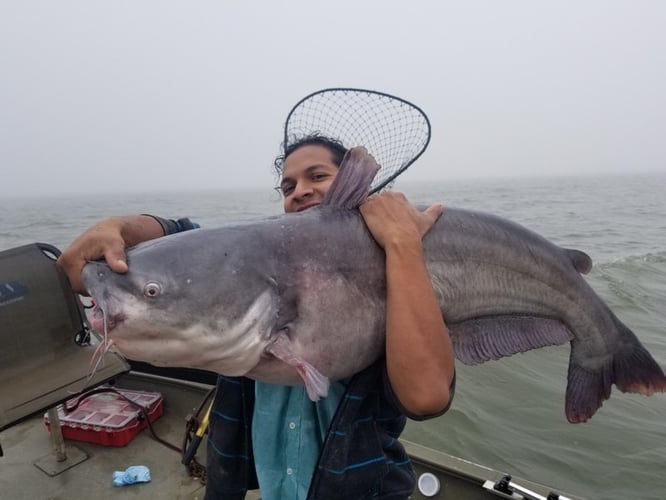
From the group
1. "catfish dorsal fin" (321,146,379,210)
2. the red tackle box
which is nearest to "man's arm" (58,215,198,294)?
"catfish dorsal fin" (321,146,379,210)

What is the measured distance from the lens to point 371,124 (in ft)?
9.16

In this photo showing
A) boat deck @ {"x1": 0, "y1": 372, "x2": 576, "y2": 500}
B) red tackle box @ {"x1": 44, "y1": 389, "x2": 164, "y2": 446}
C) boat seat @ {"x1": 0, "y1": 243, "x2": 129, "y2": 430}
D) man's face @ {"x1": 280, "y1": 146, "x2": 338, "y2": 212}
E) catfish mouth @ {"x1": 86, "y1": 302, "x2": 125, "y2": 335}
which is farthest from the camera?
red tackle box @ {"x1": 44, "y1": 389, "x2": 164, "y2": 446}

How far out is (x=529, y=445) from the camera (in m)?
5.52

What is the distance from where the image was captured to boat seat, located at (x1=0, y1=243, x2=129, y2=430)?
309 centimetres

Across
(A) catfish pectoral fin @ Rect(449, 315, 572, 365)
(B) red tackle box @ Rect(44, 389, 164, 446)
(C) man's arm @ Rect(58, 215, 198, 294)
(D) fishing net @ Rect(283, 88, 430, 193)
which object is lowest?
(B) red tackle box @ Rect(44, 389, 164, 446)

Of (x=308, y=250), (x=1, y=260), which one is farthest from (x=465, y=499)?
(x=1, y=260)

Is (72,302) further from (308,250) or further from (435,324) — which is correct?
(435,324)

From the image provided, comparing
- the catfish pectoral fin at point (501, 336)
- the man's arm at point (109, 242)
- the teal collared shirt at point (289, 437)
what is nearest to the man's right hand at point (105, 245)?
the man's arm at point (109, 242)

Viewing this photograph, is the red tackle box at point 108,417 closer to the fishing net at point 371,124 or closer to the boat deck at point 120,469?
the boat deck at point 120,469

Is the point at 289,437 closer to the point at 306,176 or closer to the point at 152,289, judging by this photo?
the point at 152,289

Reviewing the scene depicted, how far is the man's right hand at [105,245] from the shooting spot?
1569 mm

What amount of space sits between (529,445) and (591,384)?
3.74 m

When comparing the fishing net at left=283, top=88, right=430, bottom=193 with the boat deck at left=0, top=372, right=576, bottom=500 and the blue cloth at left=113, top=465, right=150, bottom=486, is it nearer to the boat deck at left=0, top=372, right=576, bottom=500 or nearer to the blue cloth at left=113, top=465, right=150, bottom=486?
the boat deck at left=0, top=372, right=576, bottom=500

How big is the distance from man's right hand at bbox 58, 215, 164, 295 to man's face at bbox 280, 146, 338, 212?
709mm
